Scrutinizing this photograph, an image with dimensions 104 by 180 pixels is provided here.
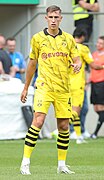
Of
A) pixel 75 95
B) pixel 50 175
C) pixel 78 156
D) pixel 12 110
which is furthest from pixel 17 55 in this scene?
pixel 50 175

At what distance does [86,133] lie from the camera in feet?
61.2

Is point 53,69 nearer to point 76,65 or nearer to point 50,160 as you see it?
point 76,65

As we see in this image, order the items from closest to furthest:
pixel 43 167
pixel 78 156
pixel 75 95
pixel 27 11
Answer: pixel 43 167, pixel 78 156, pixel 75 95, pixel 27 11

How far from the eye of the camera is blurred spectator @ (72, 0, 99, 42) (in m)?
19.7

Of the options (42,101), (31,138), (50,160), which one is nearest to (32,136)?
(31,138)

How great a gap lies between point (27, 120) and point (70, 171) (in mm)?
7259

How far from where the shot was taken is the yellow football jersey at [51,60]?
10281 mm

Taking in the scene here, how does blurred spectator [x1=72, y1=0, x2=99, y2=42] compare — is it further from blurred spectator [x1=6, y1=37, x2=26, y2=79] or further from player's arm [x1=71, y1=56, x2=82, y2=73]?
player's arm [x1=71, y1=56, x2=82, y2=73]

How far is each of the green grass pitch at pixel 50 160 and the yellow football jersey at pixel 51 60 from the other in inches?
46.2

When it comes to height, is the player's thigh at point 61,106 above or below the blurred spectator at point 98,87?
above

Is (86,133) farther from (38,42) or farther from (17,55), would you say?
(38,42)

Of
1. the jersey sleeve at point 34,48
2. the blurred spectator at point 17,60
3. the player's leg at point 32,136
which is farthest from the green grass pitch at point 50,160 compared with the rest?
the blurred spectator at point 17,60

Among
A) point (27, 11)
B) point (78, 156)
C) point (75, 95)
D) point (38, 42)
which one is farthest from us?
point (27, 11)

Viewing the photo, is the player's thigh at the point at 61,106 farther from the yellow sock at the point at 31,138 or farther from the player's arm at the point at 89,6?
the player's arm at the point at 89,6
